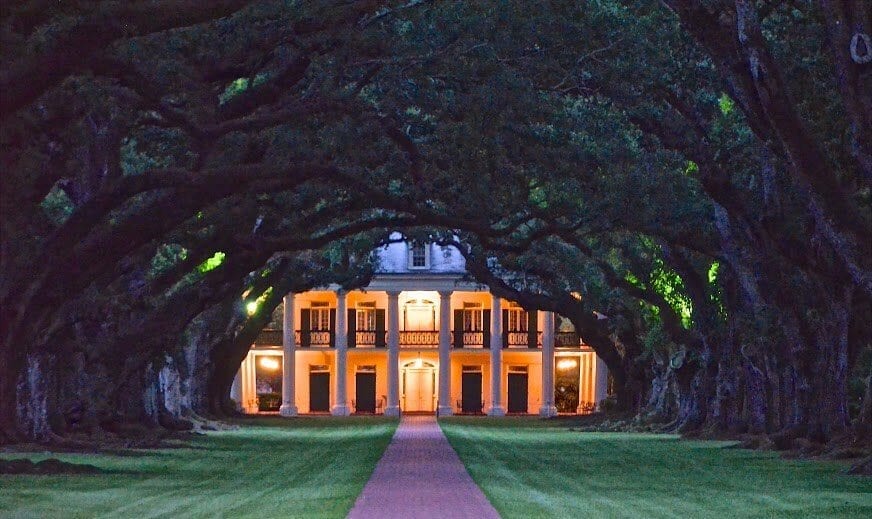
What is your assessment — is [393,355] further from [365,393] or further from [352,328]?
[352,328]

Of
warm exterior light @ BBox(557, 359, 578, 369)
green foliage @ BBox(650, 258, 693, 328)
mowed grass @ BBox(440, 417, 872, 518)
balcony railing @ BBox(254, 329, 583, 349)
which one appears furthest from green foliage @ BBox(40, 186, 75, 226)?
warm exterior light @ BBox(557, 359, 578, 369)

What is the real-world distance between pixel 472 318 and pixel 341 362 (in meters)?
9.17

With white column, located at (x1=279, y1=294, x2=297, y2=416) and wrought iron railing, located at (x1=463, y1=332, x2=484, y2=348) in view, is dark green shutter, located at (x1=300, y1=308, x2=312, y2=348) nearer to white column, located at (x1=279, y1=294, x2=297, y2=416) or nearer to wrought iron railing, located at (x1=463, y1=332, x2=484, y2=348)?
white column, located at (x1=279, y1=294, x2=297, y2=416)

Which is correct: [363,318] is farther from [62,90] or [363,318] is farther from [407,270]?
[62,90]

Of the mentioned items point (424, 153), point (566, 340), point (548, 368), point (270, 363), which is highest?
point (424, 153)

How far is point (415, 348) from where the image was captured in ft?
321

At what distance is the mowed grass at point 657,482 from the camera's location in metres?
21.5

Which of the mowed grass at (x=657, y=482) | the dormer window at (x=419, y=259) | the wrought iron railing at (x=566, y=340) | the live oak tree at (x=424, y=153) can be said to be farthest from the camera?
the wrought iron railing at (x=566, y=340)

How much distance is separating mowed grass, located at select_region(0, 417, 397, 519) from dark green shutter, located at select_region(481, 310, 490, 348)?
173 ft

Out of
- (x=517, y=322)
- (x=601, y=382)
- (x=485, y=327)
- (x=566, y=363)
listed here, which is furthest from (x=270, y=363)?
(x=601, y=382)

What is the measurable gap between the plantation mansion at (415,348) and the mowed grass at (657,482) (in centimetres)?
4928

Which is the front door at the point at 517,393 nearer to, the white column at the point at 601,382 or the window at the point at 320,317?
the white column at the point at 601,382

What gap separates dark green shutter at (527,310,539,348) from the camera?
9800 centimetres

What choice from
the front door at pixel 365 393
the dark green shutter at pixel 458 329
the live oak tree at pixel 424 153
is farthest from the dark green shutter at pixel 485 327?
the live oak tree at pixel 424 153
